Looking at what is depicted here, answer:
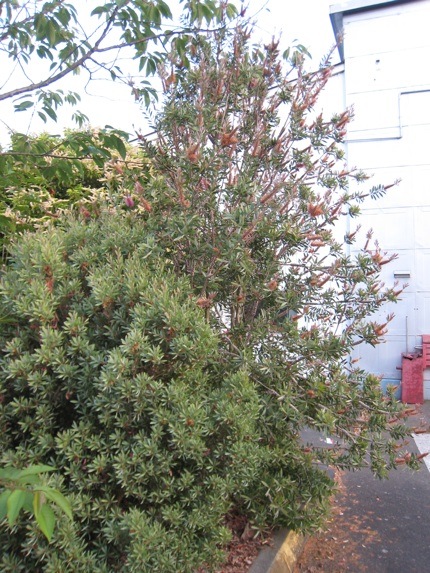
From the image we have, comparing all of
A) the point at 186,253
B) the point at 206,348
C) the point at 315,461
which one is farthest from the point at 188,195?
the point at 315,461

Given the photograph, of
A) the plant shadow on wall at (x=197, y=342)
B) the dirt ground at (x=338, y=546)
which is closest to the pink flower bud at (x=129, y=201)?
the plant shadow on wall at (x=197, y=342)

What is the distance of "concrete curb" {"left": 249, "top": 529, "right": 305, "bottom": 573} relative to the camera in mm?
3646

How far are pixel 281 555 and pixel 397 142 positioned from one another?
7.25 metres

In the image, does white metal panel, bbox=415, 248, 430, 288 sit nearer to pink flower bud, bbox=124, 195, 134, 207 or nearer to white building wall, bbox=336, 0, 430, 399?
white building wall, bbox=336, 0, 430, 399

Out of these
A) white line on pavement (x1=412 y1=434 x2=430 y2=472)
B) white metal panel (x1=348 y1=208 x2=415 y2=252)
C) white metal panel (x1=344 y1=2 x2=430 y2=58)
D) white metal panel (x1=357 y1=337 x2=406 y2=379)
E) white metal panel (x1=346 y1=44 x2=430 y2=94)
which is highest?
white metal panel (x1=344 y1=2 x2=430 y2=58)

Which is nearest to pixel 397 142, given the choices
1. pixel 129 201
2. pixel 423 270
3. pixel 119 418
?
pixel 423 270

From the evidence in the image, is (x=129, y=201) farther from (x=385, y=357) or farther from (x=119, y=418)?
(x=385, y=357)

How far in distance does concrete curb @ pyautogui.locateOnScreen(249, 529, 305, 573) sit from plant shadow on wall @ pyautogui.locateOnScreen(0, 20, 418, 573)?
17 centimetres

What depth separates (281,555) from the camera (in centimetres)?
383

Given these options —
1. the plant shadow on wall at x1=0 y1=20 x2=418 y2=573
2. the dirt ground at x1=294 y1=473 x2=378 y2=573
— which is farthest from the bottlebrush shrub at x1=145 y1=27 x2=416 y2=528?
the dirt ground at x1=294 y1=473 x2=378 y2=573

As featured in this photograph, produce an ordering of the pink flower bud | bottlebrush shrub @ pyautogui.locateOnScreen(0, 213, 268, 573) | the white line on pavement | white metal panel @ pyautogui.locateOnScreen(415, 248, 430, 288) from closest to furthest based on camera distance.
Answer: bottlebrush shrub @ pyautogui.locateOnScreen(0, 213, 268, 573)
the pink flower bud
the white line on pavement
white metal panel @ pyautogui.locateOnScreen(415, 248, 430, 288)

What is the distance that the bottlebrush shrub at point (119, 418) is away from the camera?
2777mm

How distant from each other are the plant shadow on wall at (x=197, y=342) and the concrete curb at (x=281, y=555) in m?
0.17

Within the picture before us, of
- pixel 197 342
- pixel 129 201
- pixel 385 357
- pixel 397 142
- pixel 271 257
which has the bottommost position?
pixel 385 357
